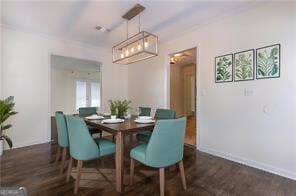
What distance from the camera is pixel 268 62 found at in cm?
255

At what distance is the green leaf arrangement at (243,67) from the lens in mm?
2764

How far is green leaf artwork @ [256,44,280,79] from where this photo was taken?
2463 millimetres

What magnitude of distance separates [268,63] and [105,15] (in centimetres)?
264

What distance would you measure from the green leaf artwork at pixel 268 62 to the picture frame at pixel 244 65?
0.09 metres

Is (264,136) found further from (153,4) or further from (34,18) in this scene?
(34,18)

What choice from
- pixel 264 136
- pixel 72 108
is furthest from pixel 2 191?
pixel 72 108

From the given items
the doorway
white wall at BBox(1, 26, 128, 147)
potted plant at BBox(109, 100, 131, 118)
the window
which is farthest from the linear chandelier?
the window

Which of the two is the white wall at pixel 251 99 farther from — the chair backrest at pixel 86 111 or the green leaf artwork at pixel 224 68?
the chair backrest at pixel 86 111

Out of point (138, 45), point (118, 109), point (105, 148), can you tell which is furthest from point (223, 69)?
point (105, 148)

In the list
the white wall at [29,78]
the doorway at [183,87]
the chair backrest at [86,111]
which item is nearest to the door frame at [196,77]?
the chair backrest at [86,111]

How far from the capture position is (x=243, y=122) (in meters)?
2.84

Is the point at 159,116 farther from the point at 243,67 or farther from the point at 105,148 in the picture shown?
the point at 243,67

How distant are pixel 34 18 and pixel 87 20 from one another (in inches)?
36.1

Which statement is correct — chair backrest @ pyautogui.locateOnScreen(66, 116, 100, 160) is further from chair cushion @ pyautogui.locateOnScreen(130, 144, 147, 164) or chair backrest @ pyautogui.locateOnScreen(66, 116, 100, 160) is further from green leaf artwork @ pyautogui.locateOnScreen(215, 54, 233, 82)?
green leaf artwork @ pyautogui.locateOnScreen(215, 54, 233, 82)
